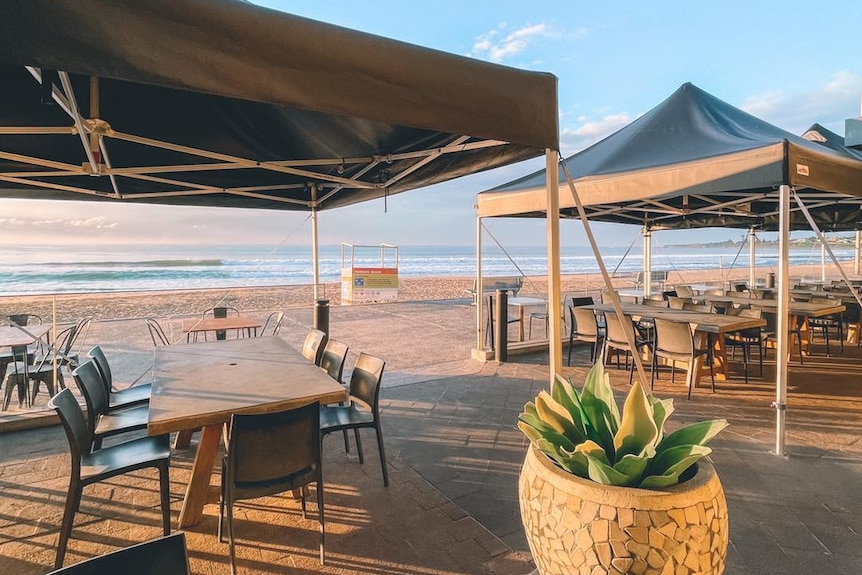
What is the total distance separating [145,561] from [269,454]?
1.13 m

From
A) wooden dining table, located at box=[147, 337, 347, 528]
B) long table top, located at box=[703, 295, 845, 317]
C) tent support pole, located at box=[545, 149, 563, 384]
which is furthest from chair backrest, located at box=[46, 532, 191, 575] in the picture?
long table top, located at box=[703, 295, 845, 317]

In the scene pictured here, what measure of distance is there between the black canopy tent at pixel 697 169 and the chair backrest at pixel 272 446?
1200mm

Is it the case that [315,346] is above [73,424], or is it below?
above

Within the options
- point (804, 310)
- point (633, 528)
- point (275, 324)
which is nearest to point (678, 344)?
point (804, 310)

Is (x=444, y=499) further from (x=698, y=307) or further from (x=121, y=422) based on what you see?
(x=698, y=307)

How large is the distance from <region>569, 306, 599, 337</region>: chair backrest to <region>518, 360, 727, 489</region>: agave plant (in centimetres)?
434

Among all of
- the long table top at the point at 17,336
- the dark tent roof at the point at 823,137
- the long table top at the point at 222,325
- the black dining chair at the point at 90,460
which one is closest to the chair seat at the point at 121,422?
the black dining chair at the point at 90,460

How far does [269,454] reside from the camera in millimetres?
1969

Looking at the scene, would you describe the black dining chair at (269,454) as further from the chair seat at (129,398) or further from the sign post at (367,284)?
the sign post at (367,284)

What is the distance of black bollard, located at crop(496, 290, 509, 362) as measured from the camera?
5.76m

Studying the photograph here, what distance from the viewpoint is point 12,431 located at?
11.9ft

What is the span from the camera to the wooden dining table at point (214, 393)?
2.08 m

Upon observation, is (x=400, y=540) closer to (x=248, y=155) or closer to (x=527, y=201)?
(x=248, y=155)

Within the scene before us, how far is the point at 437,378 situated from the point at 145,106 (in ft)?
12.3
